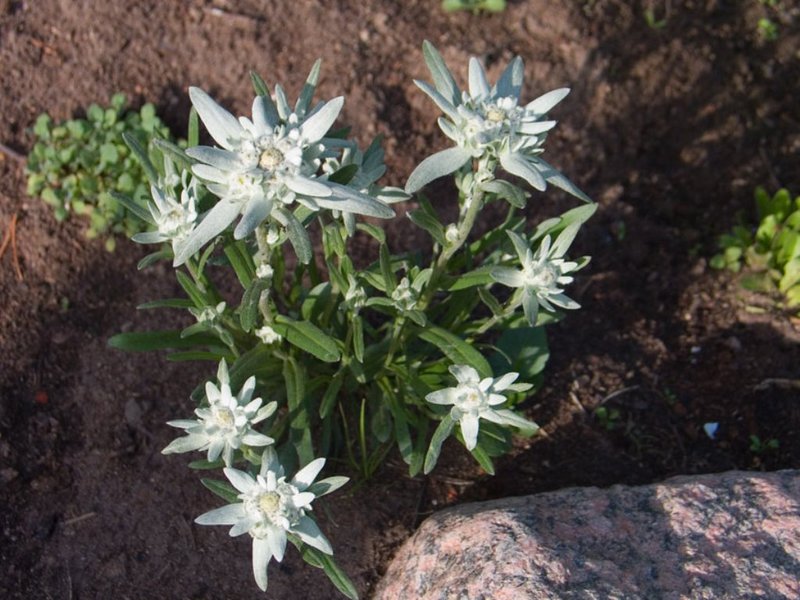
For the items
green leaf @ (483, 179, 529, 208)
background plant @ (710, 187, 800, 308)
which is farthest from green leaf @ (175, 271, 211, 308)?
background plant @ (710, 187, 800, 308)

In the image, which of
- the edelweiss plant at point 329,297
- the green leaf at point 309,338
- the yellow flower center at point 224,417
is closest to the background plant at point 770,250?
the edelweiss plant at point 329,297

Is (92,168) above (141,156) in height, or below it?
below

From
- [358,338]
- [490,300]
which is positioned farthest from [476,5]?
[358,338]

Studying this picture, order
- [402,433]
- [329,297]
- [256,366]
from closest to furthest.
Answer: [256,366], [402,433], [329,297]

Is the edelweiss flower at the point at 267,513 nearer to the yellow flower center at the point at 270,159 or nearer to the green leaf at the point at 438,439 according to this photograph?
the green leaf at the point at 438,439

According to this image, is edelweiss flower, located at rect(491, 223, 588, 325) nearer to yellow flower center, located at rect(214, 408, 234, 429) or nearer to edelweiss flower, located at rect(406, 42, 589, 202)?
edelweiss flower, located at rect(406, 42, 589, 202)

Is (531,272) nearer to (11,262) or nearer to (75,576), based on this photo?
(75,576)

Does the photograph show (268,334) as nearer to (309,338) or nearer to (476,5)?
(309,338)
